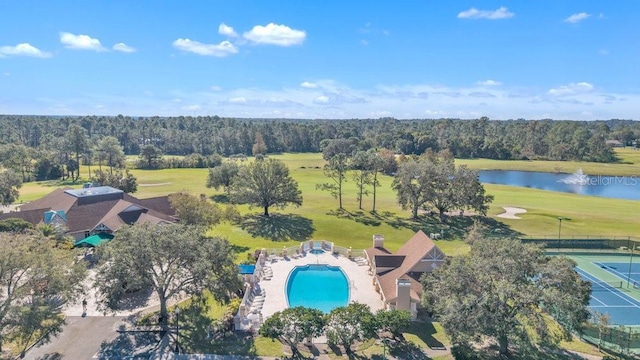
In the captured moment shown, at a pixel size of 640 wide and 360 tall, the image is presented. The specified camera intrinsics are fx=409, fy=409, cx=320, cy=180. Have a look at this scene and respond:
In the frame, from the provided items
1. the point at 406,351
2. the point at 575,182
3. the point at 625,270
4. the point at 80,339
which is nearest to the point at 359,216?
the point at 625,270

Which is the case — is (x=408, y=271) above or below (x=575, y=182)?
below

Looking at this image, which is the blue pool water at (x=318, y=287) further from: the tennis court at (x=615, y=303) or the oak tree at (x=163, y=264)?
the tennis court at (x=615, y=303)

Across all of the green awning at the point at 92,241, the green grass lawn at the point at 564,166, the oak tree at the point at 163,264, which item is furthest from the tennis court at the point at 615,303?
the green grass lawn at the point at 564,166

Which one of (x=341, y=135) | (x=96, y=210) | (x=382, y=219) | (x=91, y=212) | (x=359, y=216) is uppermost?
(x=341, y=135)

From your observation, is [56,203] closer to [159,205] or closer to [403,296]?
[159,205]

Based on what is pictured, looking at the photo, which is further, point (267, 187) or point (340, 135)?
point (340, 135)

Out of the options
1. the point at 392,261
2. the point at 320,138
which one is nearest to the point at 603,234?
the point at 392,261

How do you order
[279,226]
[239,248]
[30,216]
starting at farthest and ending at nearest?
[279,226] → [30,216] → [239,248]
